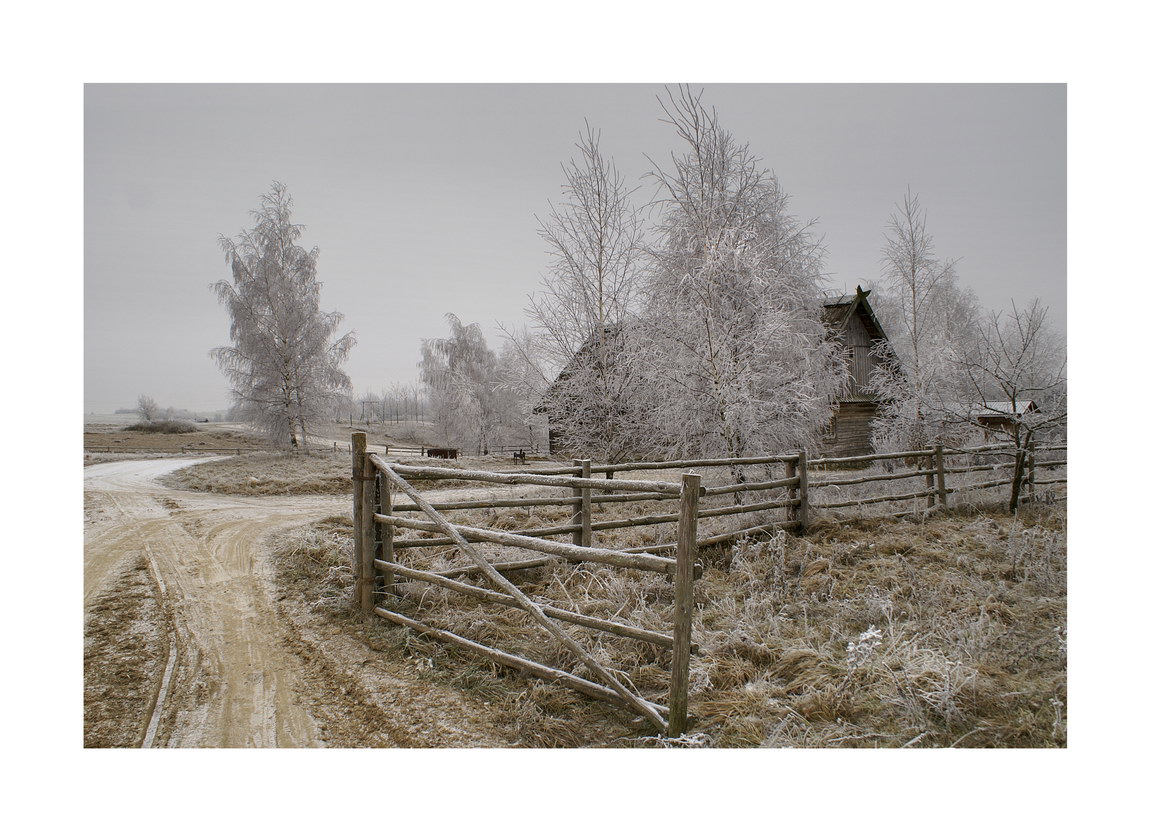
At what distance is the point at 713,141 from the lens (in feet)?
27.2

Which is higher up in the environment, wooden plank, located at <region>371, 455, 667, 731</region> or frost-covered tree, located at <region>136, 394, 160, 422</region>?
frost-covered tree, located at <region>136, 394, 160, 422</region>

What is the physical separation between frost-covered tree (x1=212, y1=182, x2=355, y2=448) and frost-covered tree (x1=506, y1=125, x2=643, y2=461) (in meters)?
12.4

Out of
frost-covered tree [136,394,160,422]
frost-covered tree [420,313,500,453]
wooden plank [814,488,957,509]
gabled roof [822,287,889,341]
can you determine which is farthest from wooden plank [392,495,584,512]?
frost-covered tree [420,313,500,453]

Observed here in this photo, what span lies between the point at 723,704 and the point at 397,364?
1022cm

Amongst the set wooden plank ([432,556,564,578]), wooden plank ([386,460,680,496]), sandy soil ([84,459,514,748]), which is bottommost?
sandy soil ([84,459,514,748])

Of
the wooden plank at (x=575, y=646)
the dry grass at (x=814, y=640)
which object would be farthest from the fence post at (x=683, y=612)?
the dry grass at (x=814, y=640)

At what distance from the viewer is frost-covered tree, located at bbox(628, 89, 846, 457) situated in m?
7.94

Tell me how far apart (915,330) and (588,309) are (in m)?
9.41

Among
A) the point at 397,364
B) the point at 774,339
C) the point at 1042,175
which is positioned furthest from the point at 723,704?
the point at 397,364

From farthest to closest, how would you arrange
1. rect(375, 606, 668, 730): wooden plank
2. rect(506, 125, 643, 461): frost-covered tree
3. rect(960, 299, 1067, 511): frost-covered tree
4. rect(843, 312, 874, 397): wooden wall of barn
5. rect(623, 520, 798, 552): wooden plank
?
1. rect(843, 312, 874, 397): wooden wall of barn
2. rect(506, 125, 643, 461): frost-covered tree
3. rect(960, 299, 1067, 511): frost-covered tree
4. rect(623, 520, 798, 552): wooden plank
5. rect(375, 606, 668, 730): wooden plank

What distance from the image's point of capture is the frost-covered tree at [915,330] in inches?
476

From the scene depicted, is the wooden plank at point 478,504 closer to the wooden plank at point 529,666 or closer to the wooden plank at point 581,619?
the wooden plank at point 581,619

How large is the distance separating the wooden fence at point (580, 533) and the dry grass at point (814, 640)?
0.19 m

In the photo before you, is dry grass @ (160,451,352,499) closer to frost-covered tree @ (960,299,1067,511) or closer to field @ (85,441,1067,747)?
field @ (85,441,1067,747)
